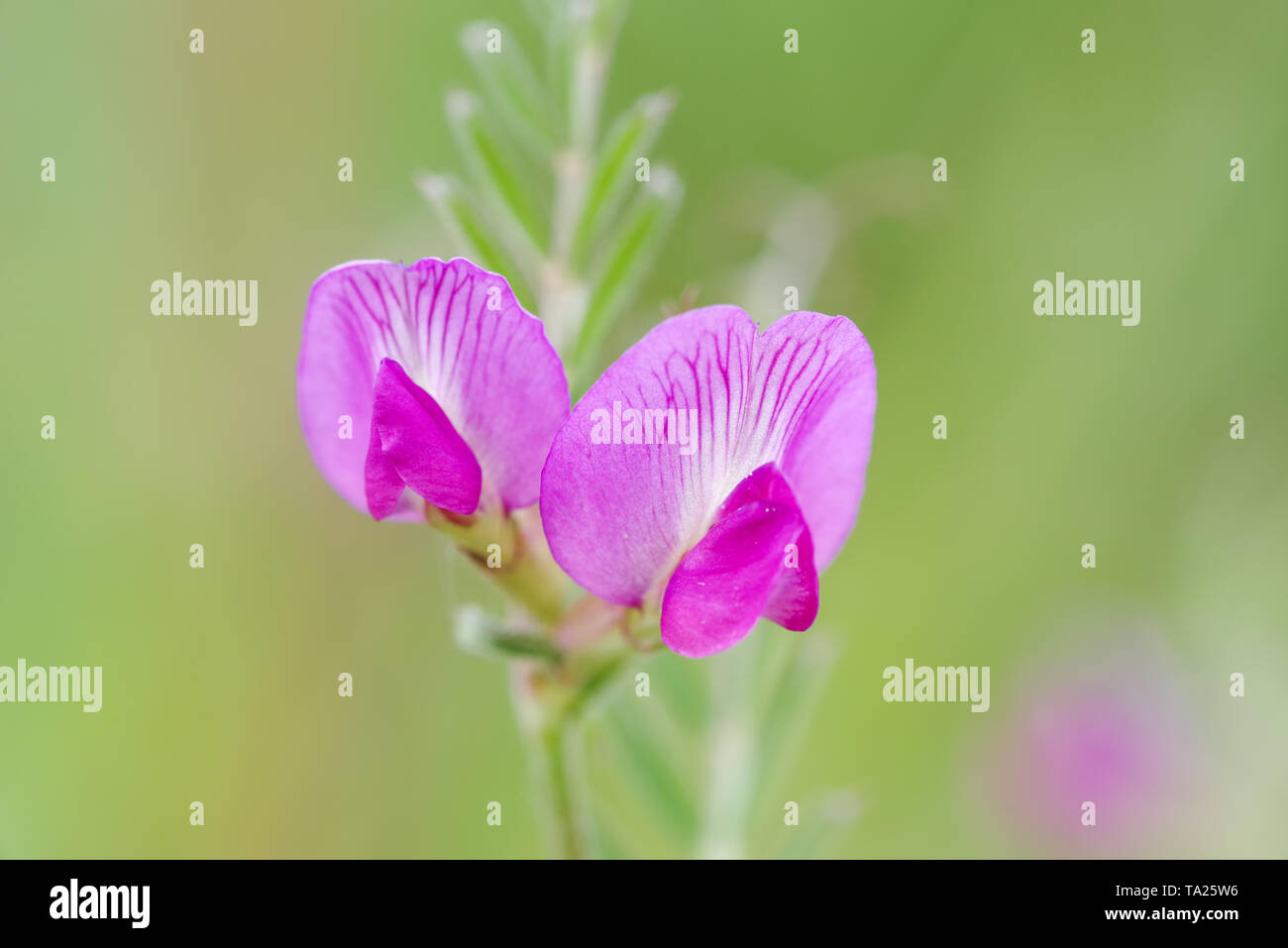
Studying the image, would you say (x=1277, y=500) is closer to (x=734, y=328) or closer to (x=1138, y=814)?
(x=1138, y=814)

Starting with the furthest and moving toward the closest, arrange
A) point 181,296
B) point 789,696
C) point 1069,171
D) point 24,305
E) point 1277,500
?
1. point 1069,171
2. point 181,296
3. point 24,305
4. point 1277,500
5. point 789,696

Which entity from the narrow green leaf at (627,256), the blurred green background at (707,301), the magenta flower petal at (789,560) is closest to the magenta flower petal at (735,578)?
the magenta flower petal at (789,560)

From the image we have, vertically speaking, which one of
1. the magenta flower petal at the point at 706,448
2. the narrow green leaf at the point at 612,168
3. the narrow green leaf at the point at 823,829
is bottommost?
the narrow green leaf at the point at 823,829

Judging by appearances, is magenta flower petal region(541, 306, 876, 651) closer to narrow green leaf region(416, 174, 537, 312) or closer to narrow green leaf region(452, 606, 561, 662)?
narrow green leaf region(452, 606, 561, 662)

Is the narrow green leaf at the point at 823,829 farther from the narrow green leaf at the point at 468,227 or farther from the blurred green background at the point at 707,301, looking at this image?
the blurred green background at the point at 707,301
